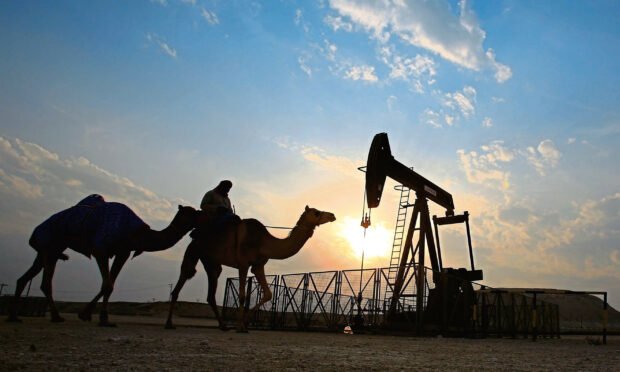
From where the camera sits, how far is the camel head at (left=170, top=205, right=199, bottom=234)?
31.9ft

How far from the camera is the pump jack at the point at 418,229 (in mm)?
14867

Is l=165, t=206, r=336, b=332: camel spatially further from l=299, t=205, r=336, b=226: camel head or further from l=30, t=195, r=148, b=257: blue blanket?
l=30, t=195, r=148, b=257: blue blanket

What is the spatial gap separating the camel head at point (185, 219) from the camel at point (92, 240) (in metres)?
0.52

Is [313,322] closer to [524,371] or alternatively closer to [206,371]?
[524,371]

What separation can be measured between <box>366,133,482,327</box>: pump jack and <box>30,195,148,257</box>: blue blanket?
8554 mm

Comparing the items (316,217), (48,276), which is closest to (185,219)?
(48,276)

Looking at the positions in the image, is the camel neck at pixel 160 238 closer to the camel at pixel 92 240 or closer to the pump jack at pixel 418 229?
the camel at pixel 92 240

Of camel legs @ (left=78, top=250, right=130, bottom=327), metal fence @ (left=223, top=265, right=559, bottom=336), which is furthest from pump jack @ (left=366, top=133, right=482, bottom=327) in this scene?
camel legs @ (left=78, top=250, right=130, bottom=327)

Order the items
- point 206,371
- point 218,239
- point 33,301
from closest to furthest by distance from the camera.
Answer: point 206,371 < point 218,239 < point 33,301

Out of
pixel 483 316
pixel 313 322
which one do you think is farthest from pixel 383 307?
pixel 483 316

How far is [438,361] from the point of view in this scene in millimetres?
5324

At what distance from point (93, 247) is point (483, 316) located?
1333cm

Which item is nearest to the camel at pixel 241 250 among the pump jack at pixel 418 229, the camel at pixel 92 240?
the camel at pixel 92 240

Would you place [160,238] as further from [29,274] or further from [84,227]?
[29,274]
